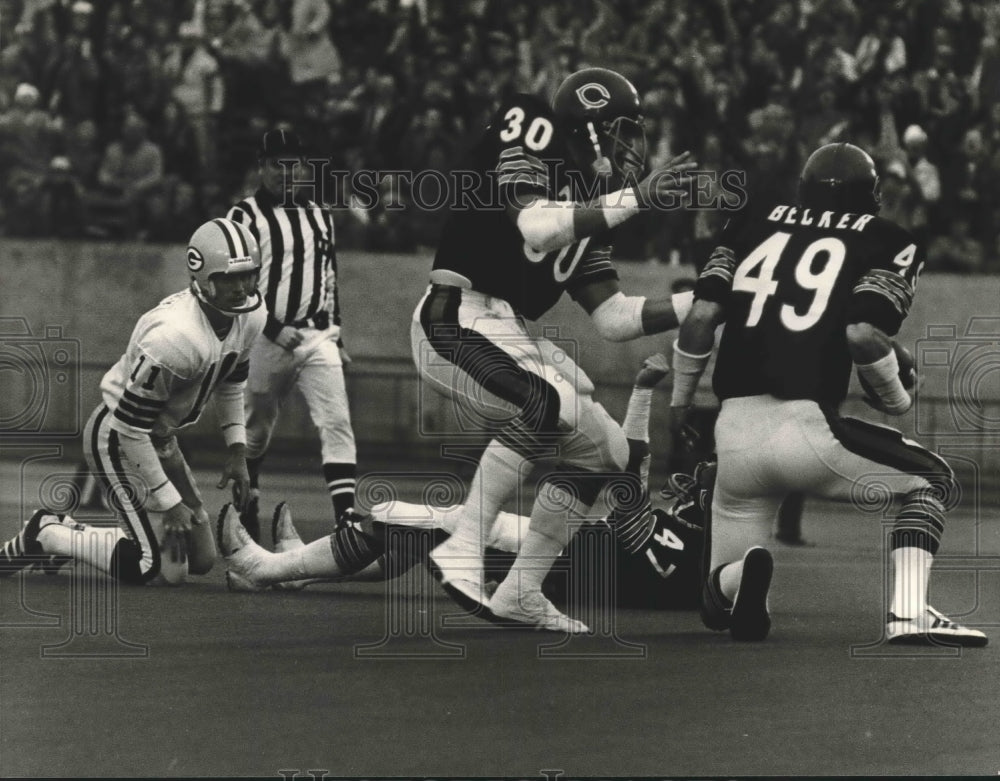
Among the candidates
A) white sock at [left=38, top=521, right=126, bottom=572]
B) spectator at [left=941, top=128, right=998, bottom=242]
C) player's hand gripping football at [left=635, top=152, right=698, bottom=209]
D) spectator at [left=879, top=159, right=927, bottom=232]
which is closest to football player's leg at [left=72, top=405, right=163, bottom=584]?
white sock at [left=38, top=521, right=126, bottom=572]

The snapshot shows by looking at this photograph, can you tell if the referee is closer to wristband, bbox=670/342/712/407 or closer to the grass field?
the grass field

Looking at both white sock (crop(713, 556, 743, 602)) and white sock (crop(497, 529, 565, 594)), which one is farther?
white sock (crop(497, 529, 565, 594))

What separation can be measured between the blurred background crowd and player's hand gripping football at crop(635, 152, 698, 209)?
26.4 feet

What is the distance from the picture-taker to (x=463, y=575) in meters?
7.11

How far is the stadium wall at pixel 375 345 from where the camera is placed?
49.5 ft

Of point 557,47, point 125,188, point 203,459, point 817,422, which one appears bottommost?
point 203,459

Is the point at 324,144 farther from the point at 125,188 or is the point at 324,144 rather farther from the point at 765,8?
the point at 765,8

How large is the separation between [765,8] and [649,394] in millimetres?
9553

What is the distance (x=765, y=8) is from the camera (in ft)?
54.2

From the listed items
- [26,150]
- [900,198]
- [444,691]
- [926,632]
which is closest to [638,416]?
[926,632]

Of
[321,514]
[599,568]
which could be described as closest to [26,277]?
[321,514]

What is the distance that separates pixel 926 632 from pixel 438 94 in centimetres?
1037

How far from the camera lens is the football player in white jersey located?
25.3 feet

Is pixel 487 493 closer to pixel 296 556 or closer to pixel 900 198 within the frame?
pixel 296 556
